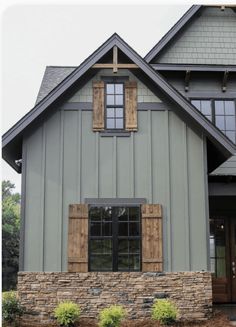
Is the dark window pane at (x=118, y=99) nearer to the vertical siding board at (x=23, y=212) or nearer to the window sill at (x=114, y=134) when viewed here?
the window sill at (x=114, y=134)

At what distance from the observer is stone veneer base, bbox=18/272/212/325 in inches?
438

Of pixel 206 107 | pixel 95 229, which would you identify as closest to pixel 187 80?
pixel 206 107

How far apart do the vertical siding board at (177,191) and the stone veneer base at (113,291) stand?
0.47 meters

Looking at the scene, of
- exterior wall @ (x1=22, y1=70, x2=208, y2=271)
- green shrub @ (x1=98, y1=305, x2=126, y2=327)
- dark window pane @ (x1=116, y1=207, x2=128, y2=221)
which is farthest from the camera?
dark window pane @ (x1=116, y1=207, x2=128, y2=221)

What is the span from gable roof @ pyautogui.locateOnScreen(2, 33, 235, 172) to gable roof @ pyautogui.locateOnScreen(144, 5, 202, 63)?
2856mm

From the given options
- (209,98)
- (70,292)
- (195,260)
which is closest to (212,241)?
(195,260)

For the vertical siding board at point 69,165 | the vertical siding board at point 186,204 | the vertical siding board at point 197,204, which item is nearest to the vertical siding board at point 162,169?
the vertical siding board at point 186,204

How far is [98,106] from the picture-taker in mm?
11945

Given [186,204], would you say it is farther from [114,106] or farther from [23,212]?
[23,212]

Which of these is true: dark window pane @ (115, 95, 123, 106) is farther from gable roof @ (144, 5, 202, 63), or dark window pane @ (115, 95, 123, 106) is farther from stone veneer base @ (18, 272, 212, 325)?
stone veneer base @ (18, 272, 212, 325)

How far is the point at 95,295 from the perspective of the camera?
11180mm

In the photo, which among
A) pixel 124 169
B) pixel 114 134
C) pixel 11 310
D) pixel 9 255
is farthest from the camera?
pixel 9 255

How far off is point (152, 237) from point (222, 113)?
480 centimetres

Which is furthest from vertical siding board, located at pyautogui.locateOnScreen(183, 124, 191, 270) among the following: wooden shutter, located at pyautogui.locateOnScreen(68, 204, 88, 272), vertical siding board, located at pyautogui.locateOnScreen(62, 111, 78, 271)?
vertical siding board, located at pyautogui.locateOnScreen(62, 111, 78, 271)
